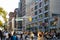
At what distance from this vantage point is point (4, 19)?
118ft

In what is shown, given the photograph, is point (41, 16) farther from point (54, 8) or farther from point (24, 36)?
point (24, 36)

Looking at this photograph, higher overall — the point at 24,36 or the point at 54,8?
the point at 54,8

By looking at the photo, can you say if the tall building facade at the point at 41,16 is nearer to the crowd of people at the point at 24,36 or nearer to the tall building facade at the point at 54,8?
the tall building facade at the point at 54,8

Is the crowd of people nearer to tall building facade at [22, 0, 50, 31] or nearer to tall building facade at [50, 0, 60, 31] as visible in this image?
tall building facade at [50, 0, 60, 31]

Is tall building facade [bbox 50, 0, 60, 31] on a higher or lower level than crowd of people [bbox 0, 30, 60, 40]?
higher

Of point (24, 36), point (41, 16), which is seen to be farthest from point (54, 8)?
point (24, 36)

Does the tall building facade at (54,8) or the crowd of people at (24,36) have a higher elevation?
the tall building facade at (54,8)

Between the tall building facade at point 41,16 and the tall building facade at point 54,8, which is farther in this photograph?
the tall building facade at point 41,16

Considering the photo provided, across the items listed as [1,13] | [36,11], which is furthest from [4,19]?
[36,11]

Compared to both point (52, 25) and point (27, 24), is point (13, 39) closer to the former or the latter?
point (52, 25)

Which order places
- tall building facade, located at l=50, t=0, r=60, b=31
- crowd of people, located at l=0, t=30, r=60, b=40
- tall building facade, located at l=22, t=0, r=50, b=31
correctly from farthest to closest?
tall building facade, located at l=22, t=0, r=50, b=31, tall building facade, located at l=50, t=0, r=60, b=31, crowd of people, located at l=0, t=30, r=60, b=40

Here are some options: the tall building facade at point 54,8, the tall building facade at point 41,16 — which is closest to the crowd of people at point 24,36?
the tall building facade at point 54,8

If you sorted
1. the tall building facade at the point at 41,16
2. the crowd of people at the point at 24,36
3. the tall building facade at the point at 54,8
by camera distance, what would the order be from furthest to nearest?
the tall building facade at the point at 41,16 → the tall building facade at the point at 54,8 → the crowd of people at the point at 24,36

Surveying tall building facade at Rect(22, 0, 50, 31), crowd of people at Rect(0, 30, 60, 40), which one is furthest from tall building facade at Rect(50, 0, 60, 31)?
crowd of people at Rect(0, 30, 60, 40)
